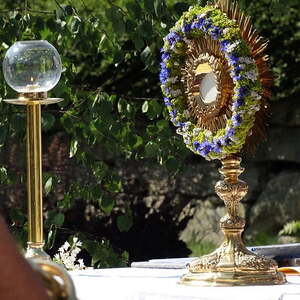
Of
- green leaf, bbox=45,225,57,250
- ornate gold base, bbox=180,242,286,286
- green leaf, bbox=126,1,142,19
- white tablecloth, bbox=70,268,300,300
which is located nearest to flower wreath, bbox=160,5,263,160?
ornate gold base, bbox=180,242,286,286

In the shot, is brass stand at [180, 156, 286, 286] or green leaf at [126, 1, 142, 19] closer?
brass stand at [180, 156, 286, 286]

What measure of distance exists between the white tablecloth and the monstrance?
0.09 meters

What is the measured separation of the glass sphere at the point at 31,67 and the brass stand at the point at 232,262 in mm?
531

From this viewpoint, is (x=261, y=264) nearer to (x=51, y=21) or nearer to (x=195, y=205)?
(x=51, y=21)

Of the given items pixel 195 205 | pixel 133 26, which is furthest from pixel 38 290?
pixel 195 205

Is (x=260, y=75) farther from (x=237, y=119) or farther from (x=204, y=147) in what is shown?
(x=204, y=147)

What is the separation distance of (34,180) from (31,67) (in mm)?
304

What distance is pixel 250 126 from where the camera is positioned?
2.72 metres

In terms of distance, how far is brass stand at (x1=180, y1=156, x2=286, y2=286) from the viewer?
2.66 metres

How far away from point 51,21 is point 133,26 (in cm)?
50

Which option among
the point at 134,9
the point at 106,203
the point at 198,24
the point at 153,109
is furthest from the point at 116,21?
the point at 198,24

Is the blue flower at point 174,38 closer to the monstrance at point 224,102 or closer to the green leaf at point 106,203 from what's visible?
the monstrance at point 224,102

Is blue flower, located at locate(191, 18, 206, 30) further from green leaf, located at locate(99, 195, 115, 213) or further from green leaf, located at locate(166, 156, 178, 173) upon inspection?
green leaf, located at locate(99, 195, 115, 213)

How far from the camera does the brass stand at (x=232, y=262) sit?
266 centimetres
